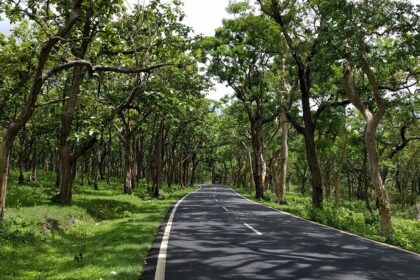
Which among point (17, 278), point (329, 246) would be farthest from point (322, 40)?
point (17, 278)

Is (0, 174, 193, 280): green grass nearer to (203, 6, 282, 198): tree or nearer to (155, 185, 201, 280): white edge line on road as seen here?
(155, 185, 201, 280): white edge line on road

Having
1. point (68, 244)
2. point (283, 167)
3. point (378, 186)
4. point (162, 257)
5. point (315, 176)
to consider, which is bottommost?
point (68, 244)

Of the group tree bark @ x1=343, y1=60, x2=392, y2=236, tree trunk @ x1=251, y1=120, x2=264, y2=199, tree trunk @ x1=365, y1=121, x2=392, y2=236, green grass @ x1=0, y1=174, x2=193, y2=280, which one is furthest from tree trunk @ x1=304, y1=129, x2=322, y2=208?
tree trunk @ x1=251, y1=120, x2=264, y2=199

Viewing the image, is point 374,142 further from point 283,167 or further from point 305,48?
point 283,167

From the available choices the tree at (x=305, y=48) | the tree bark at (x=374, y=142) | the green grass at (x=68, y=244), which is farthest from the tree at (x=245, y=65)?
the green grass at (x=68, y=244)

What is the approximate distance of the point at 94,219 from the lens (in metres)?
18.0

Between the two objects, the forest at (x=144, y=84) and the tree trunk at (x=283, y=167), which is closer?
the forest at (x=144, y=84)

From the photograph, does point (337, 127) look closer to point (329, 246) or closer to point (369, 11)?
point (369, 11)

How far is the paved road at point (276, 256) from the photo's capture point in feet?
24.4

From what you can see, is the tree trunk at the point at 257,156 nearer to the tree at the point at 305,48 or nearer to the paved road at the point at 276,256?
the tree at the point at 305,48

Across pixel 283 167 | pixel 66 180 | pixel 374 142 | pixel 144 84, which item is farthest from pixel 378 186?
pixel 283 167

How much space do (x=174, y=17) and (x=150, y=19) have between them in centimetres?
157

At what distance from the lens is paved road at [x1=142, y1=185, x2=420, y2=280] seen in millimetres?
7434

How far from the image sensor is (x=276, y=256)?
353 inches
